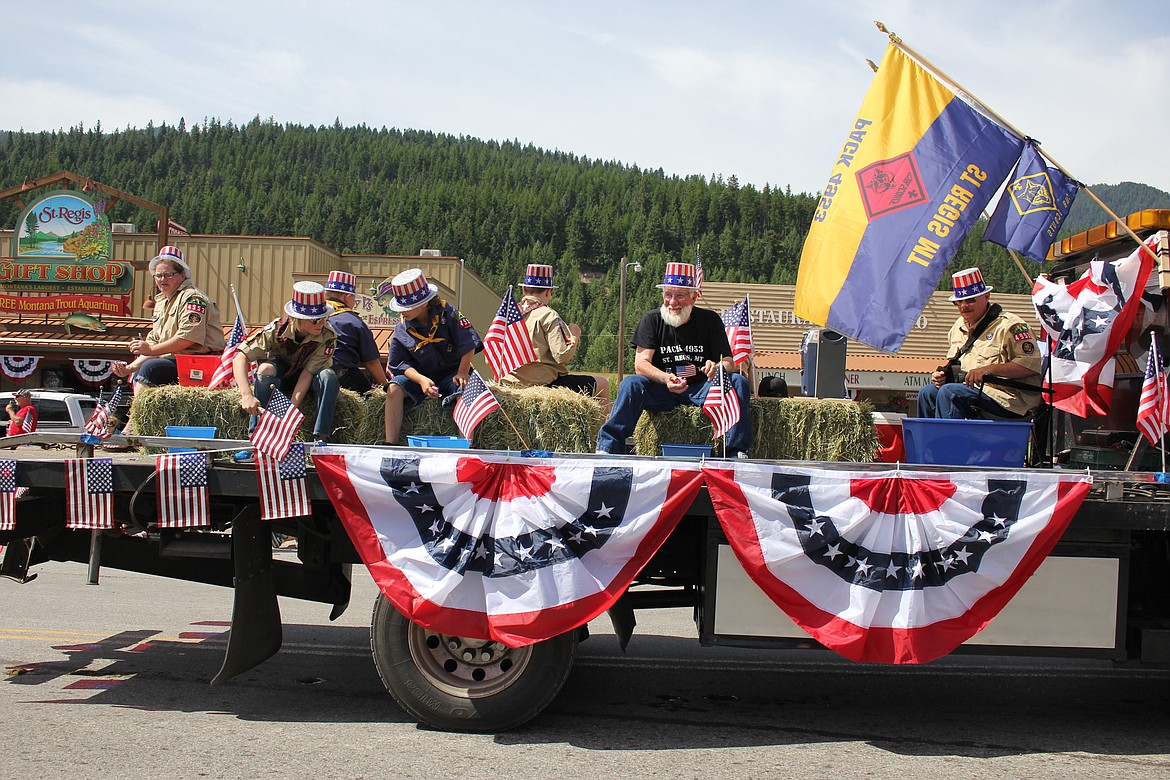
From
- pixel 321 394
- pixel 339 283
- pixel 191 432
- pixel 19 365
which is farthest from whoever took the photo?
pixel 19 365

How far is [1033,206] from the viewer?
597 cm

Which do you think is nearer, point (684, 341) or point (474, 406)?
point (474, 406)

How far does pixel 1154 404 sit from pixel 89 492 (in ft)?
18.2

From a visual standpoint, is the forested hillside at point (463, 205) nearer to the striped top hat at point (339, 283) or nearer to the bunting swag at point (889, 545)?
the striped top hat at point (339, 283)

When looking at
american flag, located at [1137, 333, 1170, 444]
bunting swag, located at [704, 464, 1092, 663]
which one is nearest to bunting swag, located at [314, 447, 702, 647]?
bunting swag, located at [704, 464, 1092, 663]

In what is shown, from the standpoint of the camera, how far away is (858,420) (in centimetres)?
619

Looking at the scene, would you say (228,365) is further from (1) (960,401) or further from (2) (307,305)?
(1) (960,401)

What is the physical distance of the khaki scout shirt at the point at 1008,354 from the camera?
634 centimetres

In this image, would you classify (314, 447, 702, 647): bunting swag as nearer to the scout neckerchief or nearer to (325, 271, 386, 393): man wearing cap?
the scout neckerchief

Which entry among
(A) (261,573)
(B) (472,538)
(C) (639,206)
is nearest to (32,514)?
(A) (261,573)

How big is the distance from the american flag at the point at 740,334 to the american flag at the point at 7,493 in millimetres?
4236

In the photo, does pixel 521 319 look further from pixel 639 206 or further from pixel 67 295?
pixel 639 206

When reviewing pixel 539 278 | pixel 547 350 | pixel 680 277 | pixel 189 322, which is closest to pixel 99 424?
pixel 189 322

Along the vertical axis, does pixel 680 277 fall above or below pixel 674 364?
above
